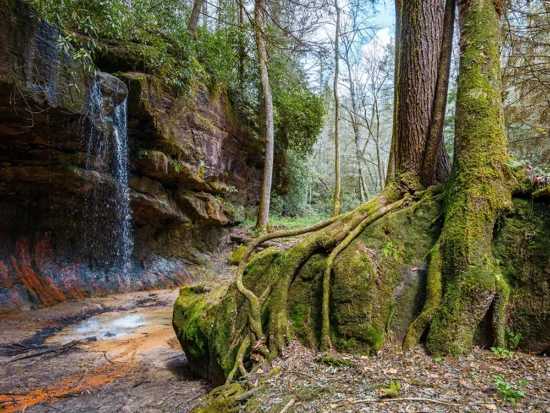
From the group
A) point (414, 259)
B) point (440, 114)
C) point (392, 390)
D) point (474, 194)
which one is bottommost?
point (392, 390)

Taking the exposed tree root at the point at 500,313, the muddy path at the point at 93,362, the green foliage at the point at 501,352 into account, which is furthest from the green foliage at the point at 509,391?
the muddy path at the point at 93,362

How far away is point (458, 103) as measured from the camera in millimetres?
3773

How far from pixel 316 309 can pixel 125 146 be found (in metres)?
8.66

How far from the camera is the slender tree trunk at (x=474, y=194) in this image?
2.94m

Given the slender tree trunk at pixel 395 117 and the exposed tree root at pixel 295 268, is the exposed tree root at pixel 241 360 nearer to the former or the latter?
the exposed tree root at pixel 295 268

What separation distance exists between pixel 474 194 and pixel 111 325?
7830 millimetres

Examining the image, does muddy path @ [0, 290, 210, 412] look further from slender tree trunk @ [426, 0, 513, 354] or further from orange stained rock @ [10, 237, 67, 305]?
slender tree trunk @ [426, 0, 513, 354]

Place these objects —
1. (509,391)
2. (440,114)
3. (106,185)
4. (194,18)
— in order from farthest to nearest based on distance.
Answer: (194,18) → (106,185) → (440,114) → (509,391)

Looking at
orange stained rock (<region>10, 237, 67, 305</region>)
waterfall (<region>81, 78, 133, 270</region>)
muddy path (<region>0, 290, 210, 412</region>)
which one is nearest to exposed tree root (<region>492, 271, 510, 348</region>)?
muddy path (<region>0, 290, 210, 412</region>)

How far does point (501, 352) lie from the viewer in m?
2.85

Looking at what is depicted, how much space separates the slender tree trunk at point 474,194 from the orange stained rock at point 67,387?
4352mm

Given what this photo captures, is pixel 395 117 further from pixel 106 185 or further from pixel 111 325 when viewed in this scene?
pixel 106 185

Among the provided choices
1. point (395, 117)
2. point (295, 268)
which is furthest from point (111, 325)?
point (395, 117)

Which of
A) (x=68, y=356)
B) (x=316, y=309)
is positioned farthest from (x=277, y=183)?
(x=316, y=309)
